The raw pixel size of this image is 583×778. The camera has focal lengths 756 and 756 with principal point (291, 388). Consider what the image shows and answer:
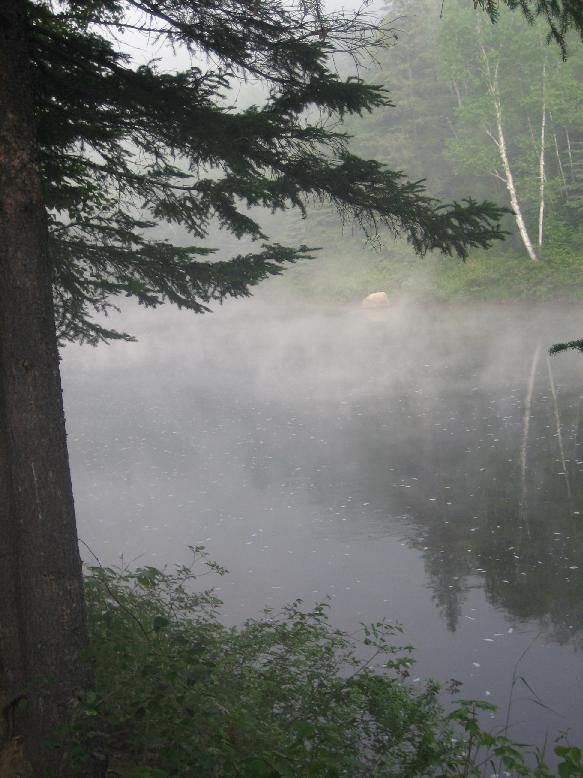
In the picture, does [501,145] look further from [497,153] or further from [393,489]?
[393,489]

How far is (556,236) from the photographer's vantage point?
30312mm

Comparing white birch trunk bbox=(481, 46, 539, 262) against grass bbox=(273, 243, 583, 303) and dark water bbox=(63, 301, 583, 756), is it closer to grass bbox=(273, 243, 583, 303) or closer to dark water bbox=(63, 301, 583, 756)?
grass bbox=(273, 243, 583, 303)

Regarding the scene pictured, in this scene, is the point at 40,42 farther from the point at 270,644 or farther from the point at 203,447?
the point at 203,447

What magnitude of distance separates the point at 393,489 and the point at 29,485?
31.2 ft

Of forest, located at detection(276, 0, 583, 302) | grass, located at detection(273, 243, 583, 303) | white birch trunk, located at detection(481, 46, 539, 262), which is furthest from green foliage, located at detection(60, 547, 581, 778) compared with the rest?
white birch trunk, located at detection(481, 46, 539, 262)

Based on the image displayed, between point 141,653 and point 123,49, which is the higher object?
point 123,49

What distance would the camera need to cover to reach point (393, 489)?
12914 millimetres

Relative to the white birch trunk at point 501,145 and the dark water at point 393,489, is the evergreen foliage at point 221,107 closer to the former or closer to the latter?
the dark water at point 393,489

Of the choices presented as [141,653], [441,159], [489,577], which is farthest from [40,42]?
[441,159]

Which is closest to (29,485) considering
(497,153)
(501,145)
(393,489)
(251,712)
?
(251,712)

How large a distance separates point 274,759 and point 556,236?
2985cm

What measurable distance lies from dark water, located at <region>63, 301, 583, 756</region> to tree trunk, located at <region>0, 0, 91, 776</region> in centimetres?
374

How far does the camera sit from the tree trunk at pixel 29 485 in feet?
13.1

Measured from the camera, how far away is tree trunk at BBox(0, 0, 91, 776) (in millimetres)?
3990
